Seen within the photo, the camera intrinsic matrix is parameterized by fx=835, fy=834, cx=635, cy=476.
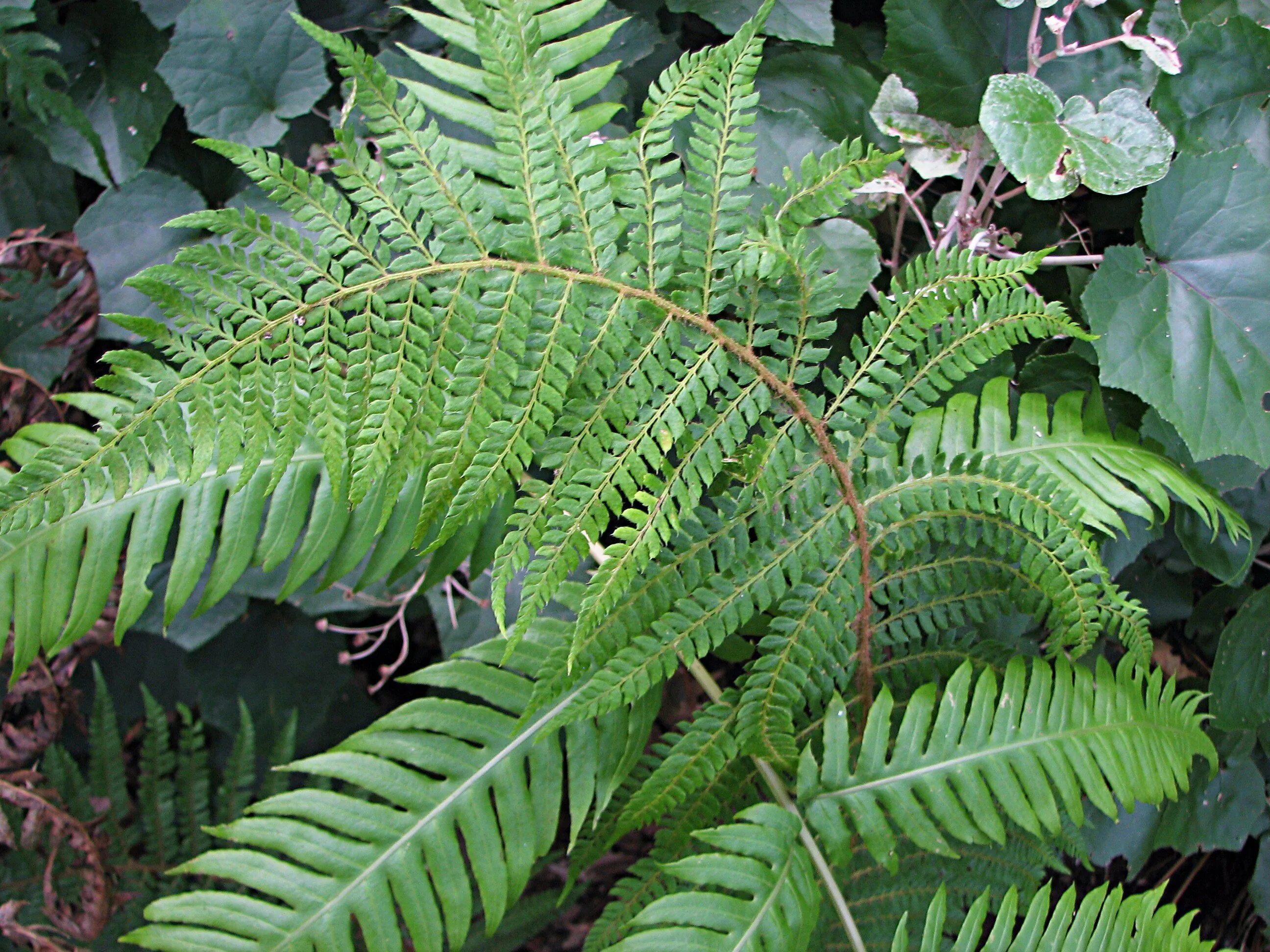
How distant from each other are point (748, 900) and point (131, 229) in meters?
1.49

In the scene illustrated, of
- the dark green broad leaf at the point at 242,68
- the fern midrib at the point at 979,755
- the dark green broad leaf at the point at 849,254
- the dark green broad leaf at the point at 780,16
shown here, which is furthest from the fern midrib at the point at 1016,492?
the dark green broad leaf at the point at 242,68

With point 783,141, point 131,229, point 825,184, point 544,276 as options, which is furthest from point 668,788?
point 131,229

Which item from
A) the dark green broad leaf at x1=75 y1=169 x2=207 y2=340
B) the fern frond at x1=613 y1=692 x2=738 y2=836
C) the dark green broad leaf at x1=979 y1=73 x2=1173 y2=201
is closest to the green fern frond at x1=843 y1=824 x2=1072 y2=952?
the fern frond at x1=613 y1=692 x2=738 y2=836

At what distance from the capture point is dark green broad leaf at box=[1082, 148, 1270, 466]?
113cm

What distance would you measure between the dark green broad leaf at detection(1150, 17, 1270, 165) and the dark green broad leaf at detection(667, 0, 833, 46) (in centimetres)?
50

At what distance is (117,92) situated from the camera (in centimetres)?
150

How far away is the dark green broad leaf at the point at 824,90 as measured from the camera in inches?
52.1

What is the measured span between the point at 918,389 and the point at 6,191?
66.4 inches

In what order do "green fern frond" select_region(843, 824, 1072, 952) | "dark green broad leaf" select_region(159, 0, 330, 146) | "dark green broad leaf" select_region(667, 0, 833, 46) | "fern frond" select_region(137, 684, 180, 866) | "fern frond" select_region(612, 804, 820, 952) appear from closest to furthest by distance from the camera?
"fern frond" select_region(612, 804, 820, 952)
"green fern frond" select_region(843, 824, 1072, 952)
"dark green broad leaf" select_region(667, 0, 833, 46)
"dark green broad leaf" select_region(159, 0, 330, 146)
"fern frond" select_region(137, 684, 180, 866)

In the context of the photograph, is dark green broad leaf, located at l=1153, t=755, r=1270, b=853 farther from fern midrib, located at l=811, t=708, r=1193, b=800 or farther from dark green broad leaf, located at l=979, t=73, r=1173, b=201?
dark green broad leaf, located at l=979, t=73, r=1173, b=201

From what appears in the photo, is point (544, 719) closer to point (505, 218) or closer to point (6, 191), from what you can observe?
point (505, 218)

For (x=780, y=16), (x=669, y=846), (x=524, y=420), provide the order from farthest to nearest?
(x=780, y=16)
(x=669, y=846)
(x=524, y=420)

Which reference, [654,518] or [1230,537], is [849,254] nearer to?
[654,518]

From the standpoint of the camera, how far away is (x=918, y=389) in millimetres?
1003
